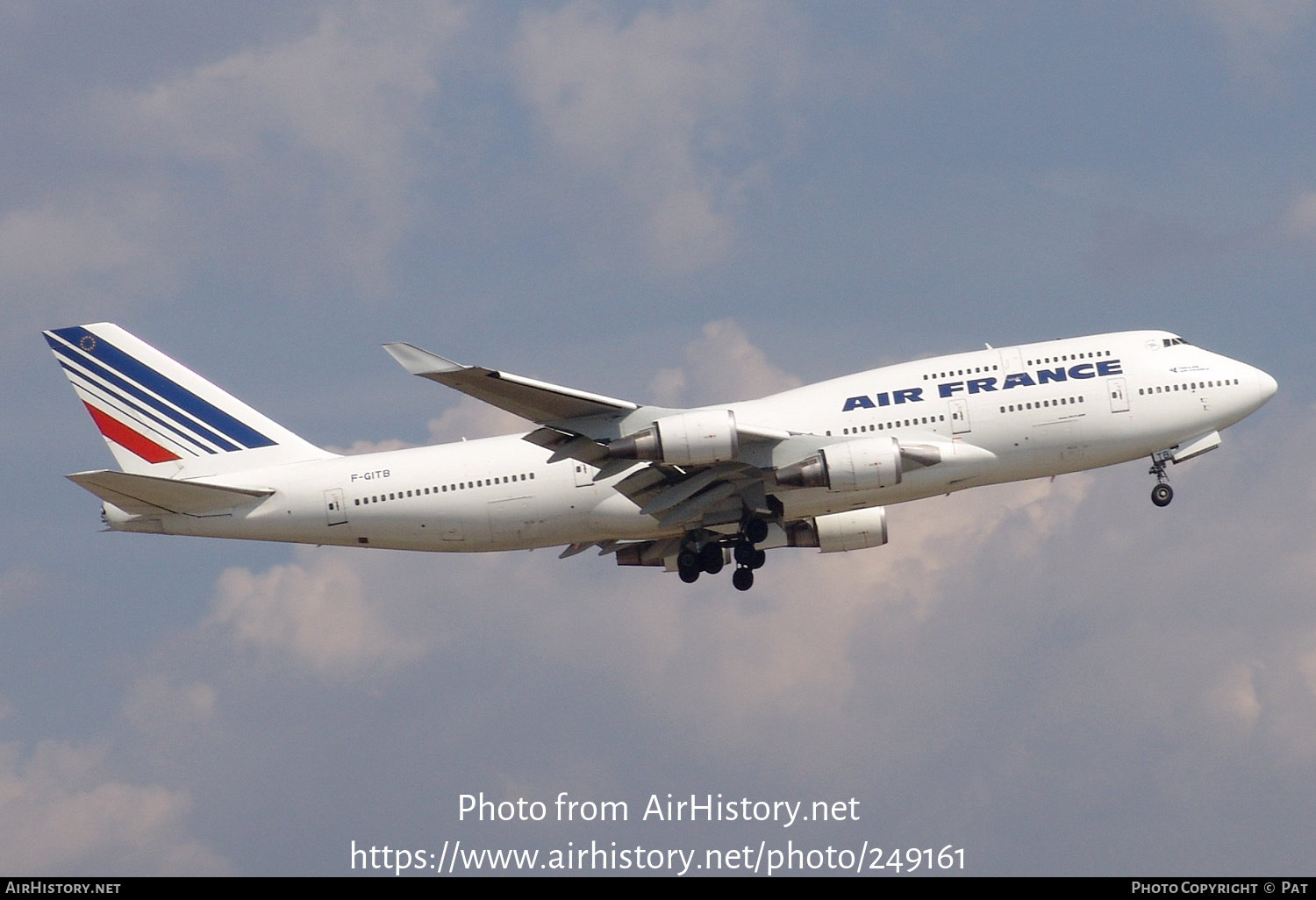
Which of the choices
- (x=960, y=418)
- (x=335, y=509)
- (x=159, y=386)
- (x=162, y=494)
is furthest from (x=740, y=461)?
(x=159, y=386)

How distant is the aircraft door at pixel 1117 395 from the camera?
149 ft

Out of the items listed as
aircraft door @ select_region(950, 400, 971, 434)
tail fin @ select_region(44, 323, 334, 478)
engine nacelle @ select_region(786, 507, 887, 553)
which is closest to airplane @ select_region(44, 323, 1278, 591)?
aircraft door @ select_region(950, 400, 971, 434)

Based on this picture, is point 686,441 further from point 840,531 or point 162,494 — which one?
point 162,494

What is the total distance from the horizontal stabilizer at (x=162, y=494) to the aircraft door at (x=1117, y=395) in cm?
2448

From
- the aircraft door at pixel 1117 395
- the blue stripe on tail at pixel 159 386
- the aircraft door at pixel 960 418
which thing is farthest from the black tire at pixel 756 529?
the blue stripe on tail at pixel 159 386

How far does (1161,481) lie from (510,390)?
19547mm

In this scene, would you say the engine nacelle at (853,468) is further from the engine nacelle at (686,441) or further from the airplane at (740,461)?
the engine nacelle at (686,441)

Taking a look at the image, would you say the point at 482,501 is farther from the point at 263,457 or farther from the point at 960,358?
the point at 960,358

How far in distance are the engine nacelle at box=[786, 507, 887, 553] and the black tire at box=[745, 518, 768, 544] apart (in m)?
3.45

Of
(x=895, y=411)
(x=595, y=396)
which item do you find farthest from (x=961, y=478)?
(x=595, y=396)

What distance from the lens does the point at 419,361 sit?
39.6 m

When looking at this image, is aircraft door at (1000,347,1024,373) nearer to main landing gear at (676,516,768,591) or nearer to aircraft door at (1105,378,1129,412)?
aircraft door at (1105,378,1129,412)

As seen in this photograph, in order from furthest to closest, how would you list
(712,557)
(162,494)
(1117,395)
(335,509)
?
(712,557) < (335,509) < (162,494) < (1117,395)

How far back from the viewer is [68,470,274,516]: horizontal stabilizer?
45.2m
